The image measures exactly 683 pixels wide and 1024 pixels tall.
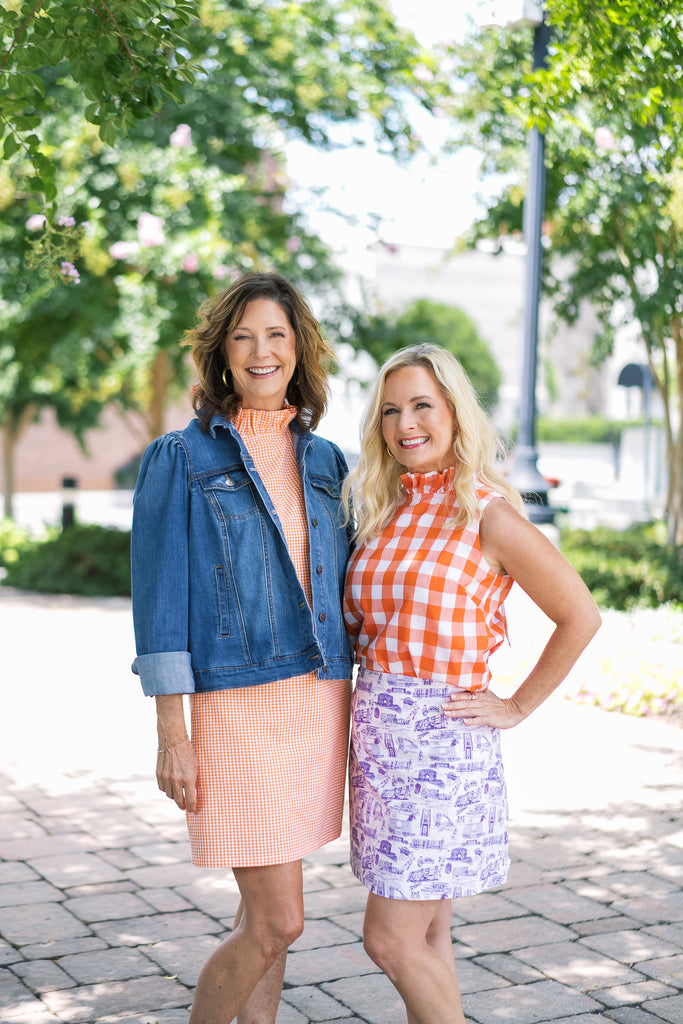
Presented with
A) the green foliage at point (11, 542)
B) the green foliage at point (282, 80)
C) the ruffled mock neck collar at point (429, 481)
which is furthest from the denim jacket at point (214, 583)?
the green foliage at point (11, 542)

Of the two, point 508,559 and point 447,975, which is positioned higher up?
point 508,559

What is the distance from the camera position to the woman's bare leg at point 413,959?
2504 mm

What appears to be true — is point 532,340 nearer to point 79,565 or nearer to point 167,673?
point 167,673

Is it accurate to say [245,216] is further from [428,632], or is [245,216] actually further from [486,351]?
[486,351]

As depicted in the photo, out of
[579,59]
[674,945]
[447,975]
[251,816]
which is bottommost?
[674,945]

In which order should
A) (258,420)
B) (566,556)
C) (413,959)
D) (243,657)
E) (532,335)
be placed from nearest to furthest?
(413,959), (243,657), (258,420), (532,335), (566,556)

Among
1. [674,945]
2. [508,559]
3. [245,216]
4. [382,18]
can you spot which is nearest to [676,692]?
[674,945]

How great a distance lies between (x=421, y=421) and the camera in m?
2.76

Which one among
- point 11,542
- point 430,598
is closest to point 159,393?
point 11,542

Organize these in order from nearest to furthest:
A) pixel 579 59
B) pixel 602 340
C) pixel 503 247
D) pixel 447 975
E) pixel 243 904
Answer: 1. pixel 447 975
2. pixel 243 904
3. pixel 579 59
4. pixel 503 247
5. pixel 602 340

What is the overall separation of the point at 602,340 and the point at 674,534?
2368 mm

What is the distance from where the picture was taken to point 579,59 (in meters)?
3.87

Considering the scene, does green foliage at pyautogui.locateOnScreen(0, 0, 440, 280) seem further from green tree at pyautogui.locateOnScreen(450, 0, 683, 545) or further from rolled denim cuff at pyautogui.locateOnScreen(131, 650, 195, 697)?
rolled denim cuff at pyautogui.locateOnScreen(131, 650, 195, 697)

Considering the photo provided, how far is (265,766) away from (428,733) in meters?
0.39
